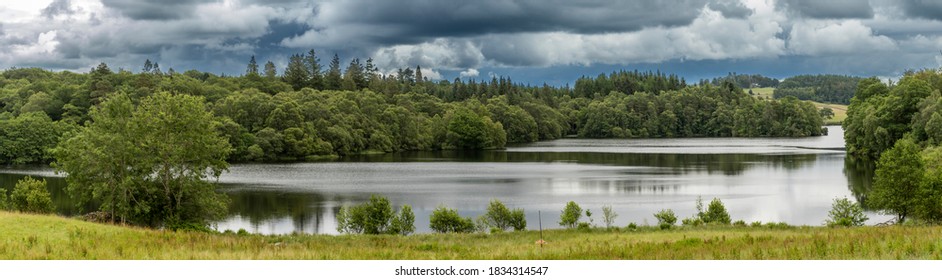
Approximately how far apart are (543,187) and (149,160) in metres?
37.6

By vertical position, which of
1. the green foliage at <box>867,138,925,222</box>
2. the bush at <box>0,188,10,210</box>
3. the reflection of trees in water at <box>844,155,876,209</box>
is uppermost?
the green foliage at <box>867,138,925,222</box>

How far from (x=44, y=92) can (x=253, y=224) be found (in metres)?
128

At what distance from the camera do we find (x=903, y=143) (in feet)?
197

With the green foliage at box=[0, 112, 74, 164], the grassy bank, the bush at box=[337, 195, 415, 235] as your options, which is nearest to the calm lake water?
the bush at box=[337, 195, 415, 235]

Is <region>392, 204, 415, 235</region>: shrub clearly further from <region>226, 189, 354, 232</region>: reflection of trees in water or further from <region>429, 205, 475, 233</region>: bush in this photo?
<region>226, 189, 354, 232</region>: reflection of trees in water

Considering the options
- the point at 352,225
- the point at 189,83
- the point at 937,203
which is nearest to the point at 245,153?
the point at 189,83

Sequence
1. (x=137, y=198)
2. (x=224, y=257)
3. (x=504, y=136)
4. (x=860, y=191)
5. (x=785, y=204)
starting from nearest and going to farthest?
(x=224, y=257), (x=137, y=198), (x=785, y=204), (x=860, y=191), (x=504, y=136)

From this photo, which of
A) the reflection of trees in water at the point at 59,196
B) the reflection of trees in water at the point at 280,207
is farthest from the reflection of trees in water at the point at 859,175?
the reflection of trees in water at the point at 59,196

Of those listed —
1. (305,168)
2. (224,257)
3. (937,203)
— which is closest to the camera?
(224,257)

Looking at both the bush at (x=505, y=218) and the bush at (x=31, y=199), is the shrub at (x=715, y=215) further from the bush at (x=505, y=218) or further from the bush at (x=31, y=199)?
the bush at (x=31, y=199)

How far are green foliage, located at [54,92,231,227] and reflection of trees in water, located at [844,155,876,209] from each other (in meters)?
43.6

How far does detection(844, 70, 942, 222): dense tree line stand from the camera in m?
44.8

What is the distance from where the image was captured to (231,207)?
6184 centimetres

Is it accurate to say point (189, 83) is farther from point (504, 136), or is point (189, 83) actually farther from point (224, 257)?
point (224, 257)
